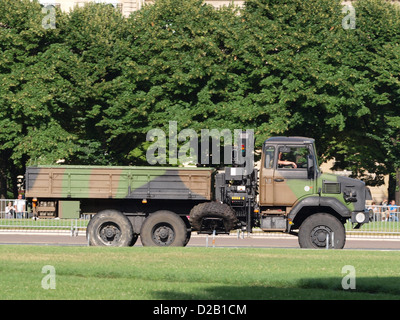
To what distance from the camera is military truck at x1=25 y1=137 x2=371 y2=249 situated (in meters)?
22.0

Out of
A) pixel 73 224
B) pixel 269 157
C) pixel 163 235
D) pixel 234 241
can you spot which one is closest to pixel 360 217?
pixel 269 157

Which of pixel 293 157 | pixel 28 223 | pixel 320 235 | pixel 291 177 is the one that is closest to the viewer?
pixel 320 235

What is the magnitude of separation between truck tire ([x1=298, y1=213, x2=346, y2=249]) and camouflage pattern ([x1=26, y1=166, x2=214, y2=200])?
113 inches

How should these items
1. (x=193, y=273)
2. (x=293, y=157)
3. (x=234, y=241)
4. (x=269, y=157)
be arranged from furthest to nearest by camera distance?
(x=234, y=241), (x=293, y=157), (x=269, y=157), (x=193, y=273)

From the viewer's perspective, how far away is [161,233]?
73.8 feet

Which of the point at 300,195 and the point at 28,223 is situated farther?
the point at 28,223

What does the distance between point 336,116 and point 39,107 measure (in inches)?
614

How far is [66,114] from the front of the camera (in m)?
43.3

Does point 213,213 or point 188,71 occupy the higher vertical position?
point 188,71

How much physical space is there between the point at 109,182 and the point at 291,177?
5156 millimetres

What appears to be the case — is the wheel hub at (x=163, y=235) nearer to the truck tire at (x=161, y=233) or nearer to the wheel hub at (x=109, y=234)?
the truck tire at (x=161, y=233)

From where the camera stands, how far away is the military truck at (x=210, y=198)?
2203 centimetres
